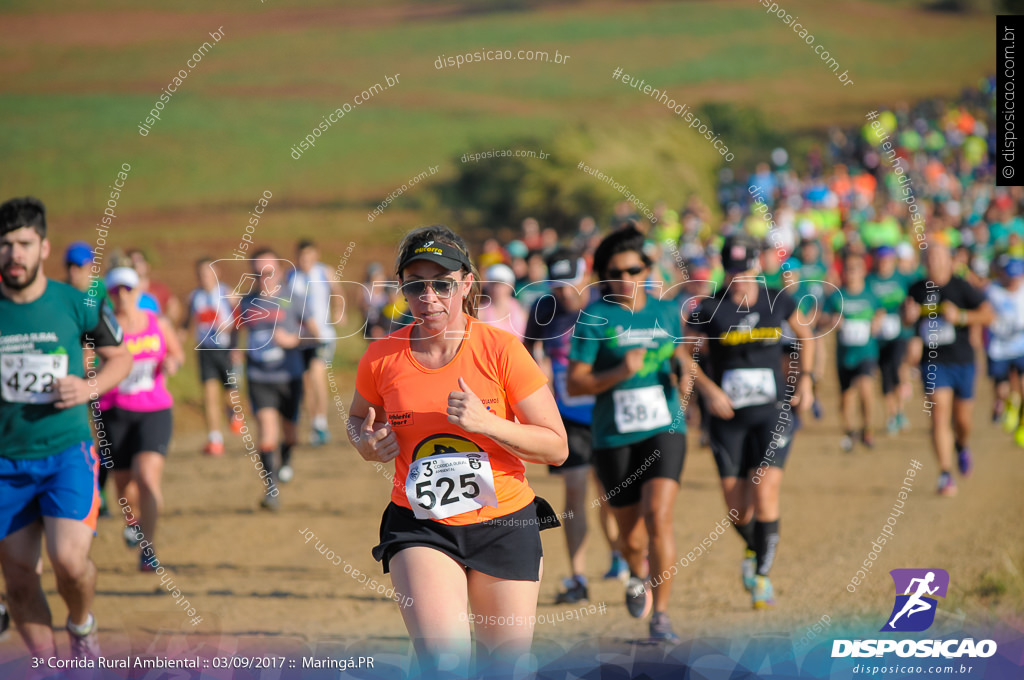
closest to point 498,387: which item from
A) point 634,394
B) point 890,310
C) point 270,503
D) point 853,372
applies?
point 634,394

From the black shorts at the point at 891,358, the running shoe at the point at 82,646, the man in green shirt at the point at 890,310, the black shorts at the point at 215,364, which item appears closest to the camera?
the running shoe at the point at 82,646

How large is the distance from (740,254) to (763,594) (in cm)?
204

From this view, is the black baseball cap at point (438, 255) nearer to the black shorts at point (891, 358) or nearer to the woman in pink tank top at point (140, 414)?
the woman in pink tank top at point (140, 414)

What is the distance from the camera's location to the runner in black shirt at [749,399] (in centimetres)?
608

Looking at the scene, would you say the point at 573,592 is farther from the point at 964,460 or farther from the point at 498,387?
the point at 964,460

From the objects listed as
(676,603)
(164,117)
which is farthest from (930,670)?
(164,117)

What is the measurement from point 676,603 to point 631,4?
111ft

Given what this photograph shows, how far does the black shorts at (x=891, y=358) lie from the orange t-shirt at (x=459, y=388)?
8.59 meters

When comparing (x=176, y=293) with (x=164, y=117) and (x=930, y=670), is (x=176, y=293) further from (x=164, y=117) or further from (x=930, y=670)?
(x=930, y=670)

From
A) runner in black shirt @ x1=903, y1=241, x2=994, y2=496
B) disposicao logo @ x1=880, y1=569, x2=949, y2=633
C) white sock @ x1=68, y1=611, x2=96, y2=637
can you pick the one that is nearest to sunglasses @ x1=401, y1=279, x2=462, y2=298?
white sock @ x1=68, y1=611, x2=96, y2=637

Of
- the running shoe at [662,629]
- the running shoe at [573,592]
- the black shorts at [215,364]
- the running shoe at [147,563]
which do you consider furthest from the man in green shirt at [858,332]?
the running shoe at [147,563]

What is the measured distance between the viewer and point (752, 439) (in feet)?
20.1

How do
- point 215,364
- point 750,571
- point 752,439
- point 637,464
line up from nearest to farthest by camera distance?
point 637,464 < point 752,439 < point 750,571 < point 215,364

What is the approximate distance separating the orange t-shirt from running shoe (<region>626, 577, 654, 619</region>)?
244 centimetres
